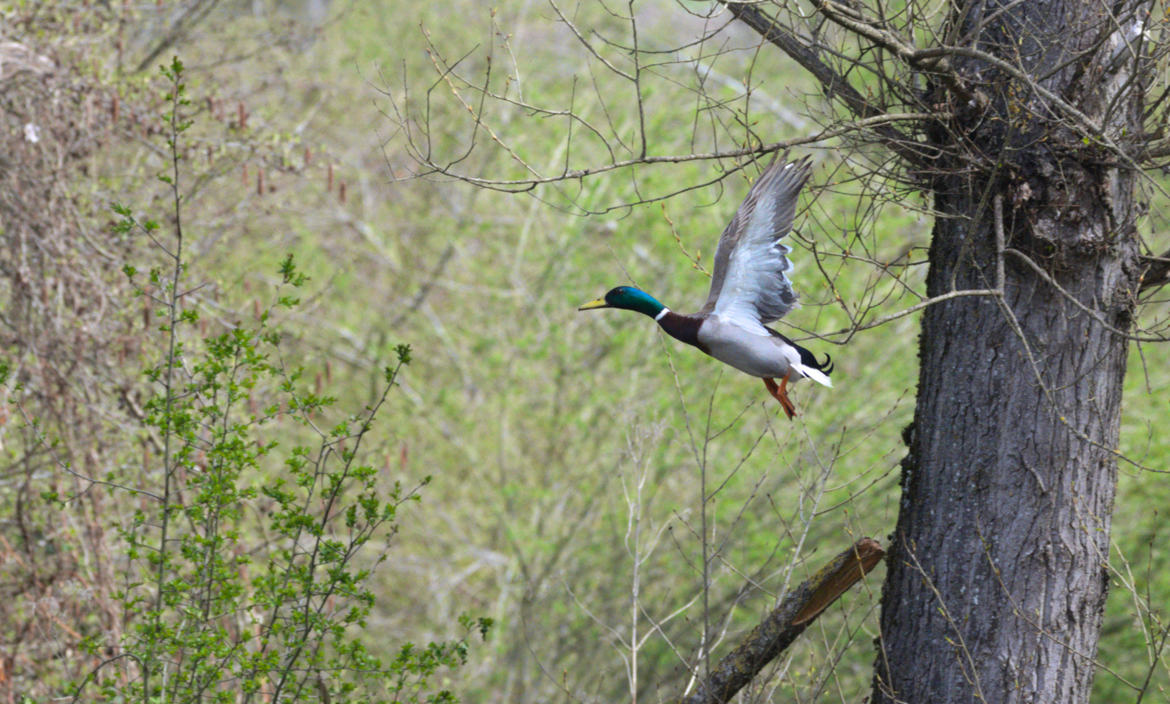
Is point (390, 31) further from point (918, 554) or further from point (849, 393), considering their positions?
point (918, 554)

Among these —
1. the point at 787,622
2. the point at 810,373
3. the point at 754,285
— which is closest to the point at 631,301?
the point at 754,285

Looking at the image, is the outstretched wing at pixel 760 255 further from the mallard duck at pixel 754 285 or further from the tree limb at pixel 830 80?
the tree limb at pixel 830 80

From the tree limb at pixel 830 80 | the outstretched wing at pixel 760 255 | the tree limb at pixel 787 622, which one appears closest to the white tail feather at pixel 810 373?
the outstretched wing at pixel 760 255

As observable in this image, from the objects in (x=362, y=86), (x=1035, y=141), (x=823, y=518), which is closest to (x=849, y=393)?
(x=823, y=518)

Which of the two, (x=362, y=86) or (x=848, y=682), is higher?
(x=362, y=86)

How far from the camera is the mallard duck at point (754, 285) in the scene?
4.13 m

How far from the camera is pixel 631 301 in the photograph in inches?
179

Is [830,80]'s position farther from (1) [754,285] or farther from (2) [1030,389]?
(2) [1030,389]

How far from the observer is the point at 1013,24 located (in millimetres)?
4391

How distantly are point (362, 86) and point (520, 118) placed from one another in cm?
202

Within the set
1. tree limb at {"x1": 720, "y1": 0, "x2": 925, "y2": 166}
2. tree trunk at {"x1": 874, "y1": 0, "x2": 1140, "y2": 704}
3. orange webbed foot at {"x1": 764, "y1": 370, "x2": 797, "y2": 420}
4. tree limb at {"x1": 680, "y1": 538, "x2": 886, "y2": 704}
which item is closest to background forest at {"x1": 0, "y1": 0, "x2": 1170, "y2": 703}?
tree limb at {"x1": 680, "y1": 538, "x2": 886, "y2": 704}

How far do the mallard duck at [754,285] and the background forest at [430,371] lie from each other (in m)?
0.28

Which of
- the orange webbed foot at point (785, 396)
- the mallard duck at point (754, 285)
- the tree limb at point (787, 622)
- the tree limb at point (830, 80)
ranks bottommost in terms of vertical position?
the tree limb at point (787, 622)

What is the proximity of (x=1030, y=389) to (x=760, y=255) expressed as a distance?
987mm
